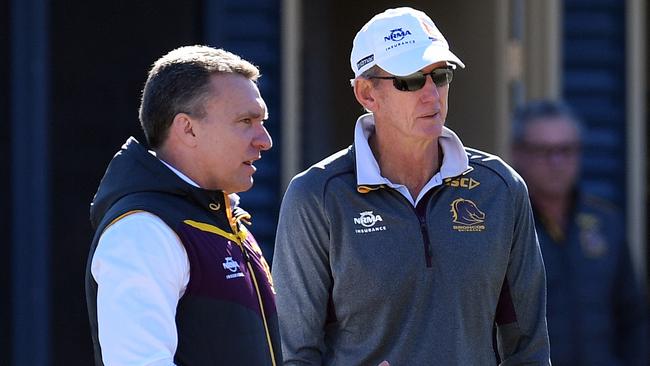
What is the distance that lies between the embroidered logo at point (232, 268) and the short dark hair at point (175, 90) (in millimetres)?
325

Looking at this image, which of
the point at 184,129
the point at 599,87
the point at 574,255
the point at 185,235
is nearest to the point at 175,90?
the point at 184,129

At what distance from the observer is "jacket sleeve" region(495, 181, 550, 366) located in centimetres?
359

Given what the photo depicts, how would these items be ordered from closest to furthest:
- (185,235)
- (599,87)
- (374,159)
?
(185,235), (374,159), (599,87)

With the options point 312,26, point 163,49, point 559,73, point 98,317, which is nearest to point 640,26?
point 559,73

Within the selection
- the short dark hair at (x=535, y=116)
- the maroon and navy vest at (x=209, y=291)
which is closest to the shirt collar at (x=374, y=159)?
the maroon and navy vest at (x=209, y=291)

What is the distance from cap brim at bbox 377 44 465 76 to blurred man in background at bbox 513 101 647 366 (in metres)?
1.35

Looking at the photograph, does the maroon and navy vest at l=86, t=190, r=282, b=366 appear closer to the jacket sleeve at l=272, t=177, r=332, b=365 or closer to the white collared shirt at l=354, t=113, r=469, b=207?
the jacket sleeve at l=272, t=177, r=332, b=365

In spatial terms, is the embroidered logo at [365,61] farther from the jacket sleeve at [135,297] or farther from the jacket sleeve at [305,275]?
the jacket sleeve at [135,297]

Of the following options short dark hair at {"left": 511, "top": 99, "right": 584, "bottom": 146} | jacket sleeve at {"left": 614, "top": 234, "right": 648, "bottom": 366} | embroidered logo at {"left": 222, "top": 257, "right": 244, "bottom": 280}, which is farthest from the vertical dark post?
embroidered logo at {"left": 222, "top": 257, "right": 244, "bottom": 280}

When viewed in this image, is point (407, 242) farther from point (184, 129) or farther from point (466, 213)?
point (184, 129)

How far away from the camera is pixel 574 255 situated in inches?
186

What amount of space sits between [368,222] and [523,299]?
461mm

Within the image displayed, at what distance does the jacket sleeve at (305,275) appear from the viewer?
3.52m

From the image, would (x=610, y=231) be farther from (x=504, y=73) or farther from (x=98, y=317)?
A: (x=98, y=317)
